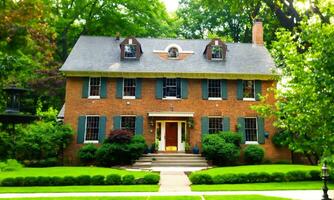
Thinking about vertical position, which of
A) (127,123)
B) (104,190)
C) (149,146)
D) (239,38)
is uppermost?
(239,38)

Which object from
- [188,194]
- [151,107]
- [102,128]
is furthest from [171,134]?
[188,194]

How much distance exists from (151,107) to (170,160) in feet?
13.9

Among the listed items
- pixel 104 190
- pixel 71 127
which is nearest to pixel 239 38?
pixel 71 127

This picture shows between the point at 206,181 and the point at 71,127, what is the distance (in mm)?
12030

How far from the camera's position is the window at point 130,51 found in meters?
25.6

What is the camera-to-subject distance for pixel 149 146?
23594 mm

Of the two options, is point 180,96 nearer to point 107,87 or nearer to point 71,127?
point 107,87

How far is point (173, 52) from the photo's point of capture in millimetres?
25938

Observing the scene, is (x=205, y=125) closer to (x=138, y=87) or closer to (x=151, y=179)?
(x=138, y=87)

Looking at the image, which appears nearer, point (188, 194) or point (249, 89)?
point (188, 194)

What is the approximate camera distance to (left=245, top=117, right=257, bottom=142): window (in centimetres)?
2421

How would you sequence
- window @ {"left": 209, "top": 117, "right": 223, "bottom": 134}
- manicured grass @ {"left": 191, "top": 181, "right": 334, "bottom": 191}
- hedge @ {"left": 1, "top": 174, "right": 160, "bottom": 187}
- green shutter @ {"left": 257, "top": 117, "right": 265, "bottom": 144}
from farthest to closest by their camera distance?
1. window @ {"left": 209, "top": 117, "right": 223, "bottom": 134}
2. green shutter @ {"left": 257, "top": 117, "right": 265, "bottom": 144}
3. hedge @ {"left": 1, "top": 174, "right": 160, "bottom": 187}
4. manicured grass @ {"left": 191, "top": 181, "right": 334, "bottom": 191}

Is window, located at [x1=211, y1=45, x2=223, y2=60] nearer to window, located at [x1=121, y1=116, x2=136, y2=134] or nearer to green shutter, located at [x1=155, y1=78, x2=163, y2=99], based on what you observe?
green shutter, located at [x1=155, y1=78, x2=163, y2=99]

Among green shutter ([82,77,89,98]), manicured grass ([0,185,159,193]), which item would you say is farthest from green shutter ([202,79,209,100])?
manicured grass ([0,185,159,193])
